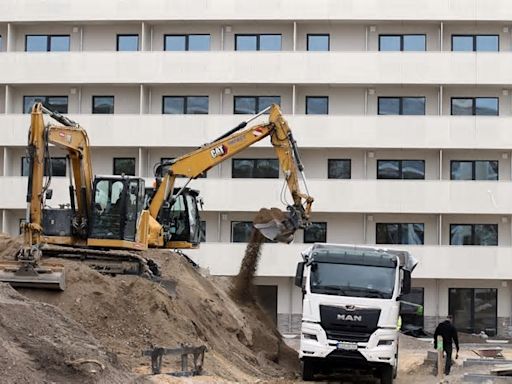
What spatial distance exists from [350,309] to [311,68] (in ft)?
82.1

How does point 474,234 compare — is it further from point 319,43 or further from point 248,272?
point 248,272

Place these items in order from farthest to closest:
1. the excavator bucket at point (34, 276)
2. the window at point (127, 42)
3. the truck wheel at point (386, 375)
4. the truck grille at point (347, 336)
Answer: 1. the window at point (127, 42)
2. the truck wheel at point (386, 375)
3. the truck grille at point (347, 336)
4. the excavator bucket at point (34, 276)

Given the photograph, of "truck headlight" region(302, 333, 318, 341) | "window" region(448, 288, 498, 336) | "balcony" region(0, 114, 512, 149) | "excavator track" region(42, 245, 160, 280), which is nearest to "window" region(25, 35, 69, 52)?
"balcony" region(0, 114, 512, 149)

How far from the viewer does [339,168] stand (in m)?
45.5

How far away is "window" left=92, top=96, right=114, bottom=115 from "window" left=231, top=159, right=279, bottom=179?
706cm

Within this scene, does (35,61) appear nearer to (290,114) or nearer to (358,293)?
(290,114)

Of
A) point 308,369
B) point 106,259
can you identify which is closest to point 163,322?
point 106,259

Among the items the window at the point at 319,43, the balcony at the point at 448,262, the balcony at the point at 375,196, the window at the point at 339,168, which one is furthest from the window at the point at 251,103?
the balcony at the point at 448,262

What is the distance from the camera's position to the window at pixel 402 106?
45625 mm

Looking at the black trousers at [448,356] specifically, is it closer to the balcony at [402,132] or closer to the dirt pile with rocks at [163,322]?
the dirt pile with rocks at [163,322]
